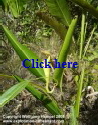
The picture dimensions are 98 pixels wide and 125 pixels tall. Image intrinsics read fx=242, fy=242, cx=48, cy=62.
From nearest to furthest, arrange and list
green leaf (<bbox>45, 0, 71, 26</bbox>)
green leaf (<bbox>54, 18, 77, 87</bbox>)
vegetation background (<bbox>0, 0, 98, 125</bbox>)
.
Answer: green leaf (<bbox>54, 18, 77, 87</bbox>)
vegetation background (<bbox>0, 0, 98, 125</bbox>)
green leaf (<bbox>45, 0, 71, 26</bbox>)

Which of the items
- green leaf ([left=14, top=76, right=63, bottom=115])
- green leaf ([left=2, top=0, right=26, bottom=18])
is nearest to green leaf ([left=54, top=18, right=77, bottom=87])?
green leaf ([left=14, top=76, right=63, bottom=115])

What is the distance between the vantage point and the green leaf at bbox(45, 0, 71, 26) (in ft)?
6.71

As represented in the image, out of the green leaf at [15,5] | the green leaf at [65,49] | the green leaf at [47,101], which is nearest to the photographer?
the green leaf at [65,49]

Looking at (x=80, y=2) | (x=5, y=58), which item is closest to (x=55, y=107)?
(x=80, y=2)

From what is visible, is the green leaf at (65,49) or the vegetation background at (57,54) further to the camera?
the vegetation background at (57,54)

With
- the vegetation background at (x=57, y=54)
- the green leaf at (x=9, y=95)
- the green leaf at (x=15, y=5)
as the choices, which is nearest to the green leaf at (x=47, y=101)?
the vegetation background at (x=57, y=54)

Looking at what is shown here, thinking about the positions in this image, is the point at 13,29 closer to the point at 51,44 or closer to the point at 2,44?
the point at 2,44

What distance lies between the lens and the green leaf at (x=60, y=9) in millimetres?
2045

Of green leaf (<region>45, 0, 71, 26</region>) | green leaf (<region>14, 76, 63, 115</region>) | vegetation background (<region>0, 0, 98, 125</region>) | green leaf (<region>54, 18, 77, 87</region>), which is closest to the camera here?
green leaf (<region>54, 18, 77, 87</region>)

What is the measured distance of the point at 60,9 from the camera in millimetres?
2074

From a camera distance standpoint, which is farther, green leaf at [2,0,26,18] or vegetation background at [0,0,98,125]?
green leaf at [2,0,26,18]

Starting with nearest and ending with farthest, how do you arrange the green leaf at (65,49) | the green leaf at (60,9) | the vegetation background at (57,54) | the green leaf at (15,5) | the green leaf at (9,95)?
the green leaf at (9,95) → the green leaf at (65,49) → the vegetation background at (57,54) → the green leaf at (60,9) → the green leaf at (15,5)

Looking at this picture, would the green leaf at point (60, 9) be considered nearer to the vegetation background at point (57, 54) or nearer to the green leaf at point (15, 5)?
the vegetation background at point (57, 54)

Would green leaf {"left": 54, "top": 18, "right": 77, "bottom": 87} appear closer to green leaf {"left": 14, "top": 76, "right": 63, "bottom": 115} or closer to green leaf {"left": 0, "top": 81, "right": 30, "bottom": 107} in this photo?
green leaf {"left": 14, "top": 76, "right": 63, "bottom": 115}
